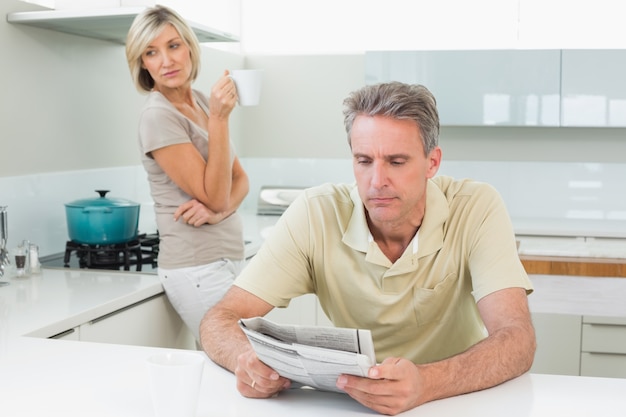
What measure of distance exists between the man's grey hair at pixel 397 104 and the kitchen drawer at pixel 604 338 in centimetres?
212

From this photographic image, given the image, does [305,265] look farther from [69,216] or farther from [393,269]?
[69,216]

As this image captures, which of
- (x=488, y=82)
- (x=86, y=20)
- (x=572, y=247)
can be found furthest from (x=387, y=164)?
(x=488, y=82)

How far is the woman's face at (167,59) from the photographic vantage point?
2537mm

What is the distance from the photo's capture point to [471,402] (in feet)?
4.44

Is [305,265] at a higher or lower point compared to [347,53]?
lower

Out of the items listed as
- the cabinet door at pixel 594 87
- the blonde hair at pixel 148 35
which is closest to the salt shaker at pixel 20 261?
the blonde hair at pixel 148 35

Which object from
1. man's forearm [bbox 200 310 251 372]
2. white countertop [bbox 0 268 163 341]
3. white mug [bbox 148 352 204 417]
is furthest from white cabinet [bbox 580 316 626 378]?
white mug [bbox 148 352 204 417]

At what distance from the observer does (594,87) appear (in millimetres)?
4008

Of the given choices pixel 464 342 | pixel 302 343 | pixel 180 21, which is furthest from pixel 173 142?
pixel 302 343

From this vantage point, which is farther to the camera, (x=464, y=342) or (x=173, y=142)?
(x=173, y=142)

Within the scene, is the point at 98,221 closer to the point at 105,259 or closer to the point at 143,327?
the point at 105,259

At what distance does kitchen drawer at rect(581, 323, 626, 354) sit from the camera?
3.48m

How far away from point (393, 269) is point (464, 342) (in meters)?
0.28

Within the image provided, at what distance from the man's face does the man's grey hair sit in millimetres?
15
